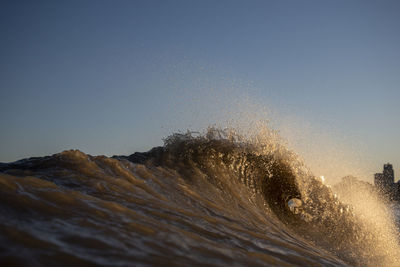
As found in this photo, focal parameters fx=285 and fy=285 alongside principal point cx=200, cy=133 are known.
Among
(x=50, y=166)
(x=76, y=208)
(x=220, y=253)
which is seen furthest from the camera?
(x=50, y=166)

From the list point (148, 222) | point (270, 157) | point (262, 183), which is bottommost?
point (148, 222)

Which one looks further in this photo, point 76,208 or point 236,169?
point 236,169

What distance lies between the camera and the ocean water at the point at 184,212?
1545 mm

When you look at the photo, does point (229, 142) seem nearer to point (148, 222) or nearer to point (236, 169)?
point (236, 169)

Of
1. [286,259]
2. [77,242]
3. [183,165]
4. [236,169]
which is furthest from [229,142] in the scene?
[77,242]

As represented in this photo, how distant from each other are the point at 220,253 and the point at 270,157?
5413 millimetres

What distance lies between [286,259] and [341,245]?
3.39m

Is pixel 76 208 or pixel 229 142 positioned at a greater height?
pixel 229 142

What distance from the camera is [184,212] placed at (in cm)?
279

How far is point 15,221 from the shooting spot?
5.29 ft

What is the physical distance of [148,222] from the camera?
2113 millimetres

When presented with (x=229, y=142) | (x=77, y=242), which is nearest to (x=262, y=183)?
(x=229, y=142)

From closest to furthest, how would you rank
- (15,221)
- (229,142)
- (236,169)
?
(15,221)
(236,169)
(229,142)

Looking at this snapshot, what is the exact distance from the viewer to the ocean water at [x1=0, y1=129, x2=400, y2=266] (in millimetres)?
1545
